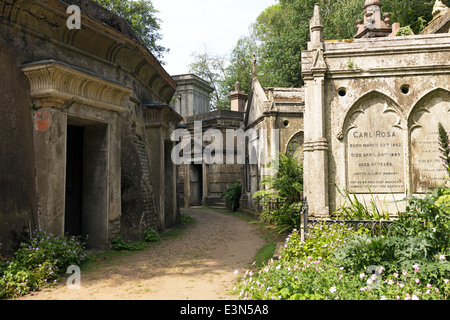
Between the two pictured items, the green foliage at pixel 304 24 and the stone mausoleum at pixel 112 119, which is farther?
the green foliage at pixel 304 24

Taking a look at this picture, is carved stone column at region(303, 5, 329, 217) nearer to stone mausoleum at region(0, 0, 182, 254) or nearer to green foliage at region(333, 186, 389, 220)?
green foliage at region(333, 186, 389, 220)

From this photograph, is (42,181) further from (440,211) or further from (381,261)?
(440,211)

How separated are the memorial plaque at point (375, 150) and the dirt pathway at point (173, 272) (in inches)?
107

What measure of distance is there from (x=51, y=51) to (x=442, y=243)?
24.3 feet

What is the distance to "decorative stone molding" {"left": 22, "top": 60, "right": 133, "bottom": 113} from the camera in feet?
20.7

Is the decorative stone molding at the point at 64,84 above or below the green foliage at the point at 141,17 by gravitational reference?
below

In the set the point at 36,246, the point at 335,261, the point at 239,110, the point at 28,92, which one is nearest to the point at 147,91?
the point at 28,92

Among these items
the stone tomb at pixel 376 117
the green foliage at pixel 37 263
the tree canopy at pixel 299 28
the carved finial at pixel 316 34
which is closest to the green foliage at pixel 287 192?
the stone tomb at pixel 376 117

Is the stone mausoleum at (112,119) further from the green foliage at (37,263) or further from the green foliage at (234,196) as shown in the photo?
the green foliage at (234,196)

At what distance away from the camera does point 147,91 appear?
11.3 metres

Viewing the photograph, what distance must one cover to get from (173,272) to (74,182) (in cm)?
388

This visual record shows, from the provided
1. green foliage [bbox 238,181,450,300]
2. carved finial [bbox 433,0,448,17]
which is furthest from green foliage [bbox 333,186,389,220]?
carved finial [bbox 433,0,448,17]

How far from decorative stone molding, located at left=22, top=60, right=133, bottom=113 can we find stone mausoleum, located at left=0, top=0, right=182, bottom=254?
0.8 inches

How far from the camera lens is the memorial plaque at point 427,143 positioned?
6.64 m
